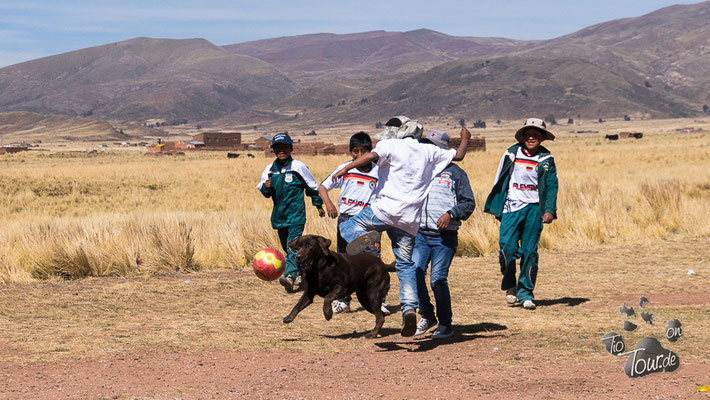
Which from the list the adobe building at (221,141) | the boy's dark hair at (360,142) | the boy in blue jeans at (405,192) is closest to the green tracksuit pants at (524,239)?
the boy's dark hair at (360,142)

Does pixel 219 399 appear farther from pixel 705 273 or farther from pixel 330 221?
pixel 330 221

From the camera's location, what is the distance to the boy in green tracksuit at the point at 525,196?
335 inches

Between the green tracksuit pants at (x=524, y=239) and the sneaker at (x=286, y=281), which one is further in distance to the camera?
the sneaker at (x=286, y=281)

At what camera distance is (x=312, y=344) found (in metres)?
7.07

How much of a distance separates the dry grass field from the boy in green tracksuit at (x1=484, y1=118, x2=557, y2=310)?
56 cm

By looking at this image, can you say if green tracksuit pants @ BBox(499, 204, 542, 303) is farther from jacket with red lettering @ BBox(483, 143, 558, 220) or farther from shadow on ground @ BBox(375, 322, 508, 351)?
shadow on ground @ BBox(375, 322, 508, 351)

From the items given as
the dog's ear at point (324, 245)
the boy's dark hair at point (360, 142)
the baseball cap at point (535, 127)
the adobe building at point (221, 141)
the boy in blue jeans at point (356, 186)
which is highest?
the baseball cap at point (535, 127)

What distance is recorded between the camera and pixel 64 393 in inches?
215

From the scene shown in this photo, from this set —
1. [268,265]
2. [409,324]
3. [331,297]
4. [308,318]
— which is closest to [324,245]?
[331,297]

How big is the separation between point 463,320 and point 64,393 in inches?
158

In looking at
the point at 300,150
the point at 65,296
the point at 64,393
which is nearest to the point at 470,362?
the point at 64,393

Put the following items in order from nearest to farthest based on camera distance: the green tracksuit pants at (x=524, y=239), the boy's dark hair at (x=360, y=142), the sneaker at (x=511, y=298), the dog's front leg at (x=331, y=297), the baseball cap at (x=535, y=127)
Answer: the dog's front leg at (x=331, y=297)
the boy's dark hair at (x=360, y=142)
the baseball cap at (x=535, y=127)
the green tracksuit pants at (x=524, y=239)
the sneaker at (x=511, y=298)

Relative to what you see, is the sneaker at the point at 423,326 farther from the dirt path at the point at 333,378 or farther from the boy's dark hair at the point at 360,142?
the boy's dark hair at the point at 360,142

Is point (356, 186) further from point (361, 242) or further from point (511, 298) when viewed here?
point (511, 298)
